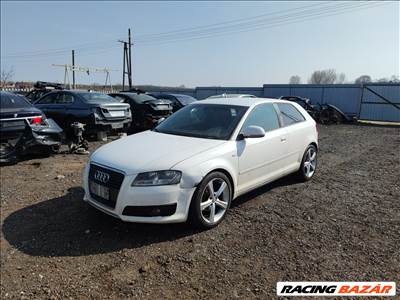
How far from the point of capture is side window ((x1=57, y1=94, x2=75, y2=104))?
9.76m

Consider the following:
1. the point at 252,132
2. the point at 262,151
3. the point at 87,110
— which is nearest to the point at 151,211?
the point at 252,132

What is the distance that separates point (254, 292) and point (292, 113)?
142 inches

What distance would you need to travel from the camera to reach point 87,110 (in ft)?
30.6

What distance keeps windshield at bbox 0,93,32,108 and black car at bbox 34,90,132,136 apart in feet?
7.24

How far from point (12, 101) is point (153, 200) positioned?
16.8 feet

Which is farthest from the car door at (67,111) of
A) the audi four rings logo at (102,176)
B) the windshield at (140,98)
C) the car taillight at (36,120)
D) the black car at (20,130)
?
the audi four rings logo at (102,176)

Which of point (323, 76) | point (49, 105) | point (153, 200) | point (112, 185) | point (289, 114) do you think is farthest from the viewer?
point (323, 76)

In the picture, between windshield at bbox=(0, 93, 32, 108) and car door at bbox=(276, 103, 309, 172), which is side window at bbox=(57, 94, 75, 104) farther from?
car door at bbox=(276, 103, 309, 172)

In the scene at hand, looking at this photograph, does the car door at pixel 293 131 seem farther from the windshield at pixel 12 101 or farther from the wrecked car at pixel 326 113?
the wrecked car at pixel 326 113

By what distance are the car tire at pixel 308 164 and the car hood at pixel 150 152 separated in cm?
224

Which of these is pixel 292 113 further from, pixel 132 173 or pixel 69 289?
pixel 69 289

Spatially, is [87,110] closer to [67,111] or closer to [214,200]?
[67,111]

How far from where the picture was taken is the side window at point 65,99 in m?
9.76

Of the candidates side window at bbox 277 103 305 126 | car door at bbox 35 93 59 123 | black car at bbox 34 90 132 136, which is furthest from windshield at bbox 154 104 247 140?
car door at bbox 35 93 59 123
